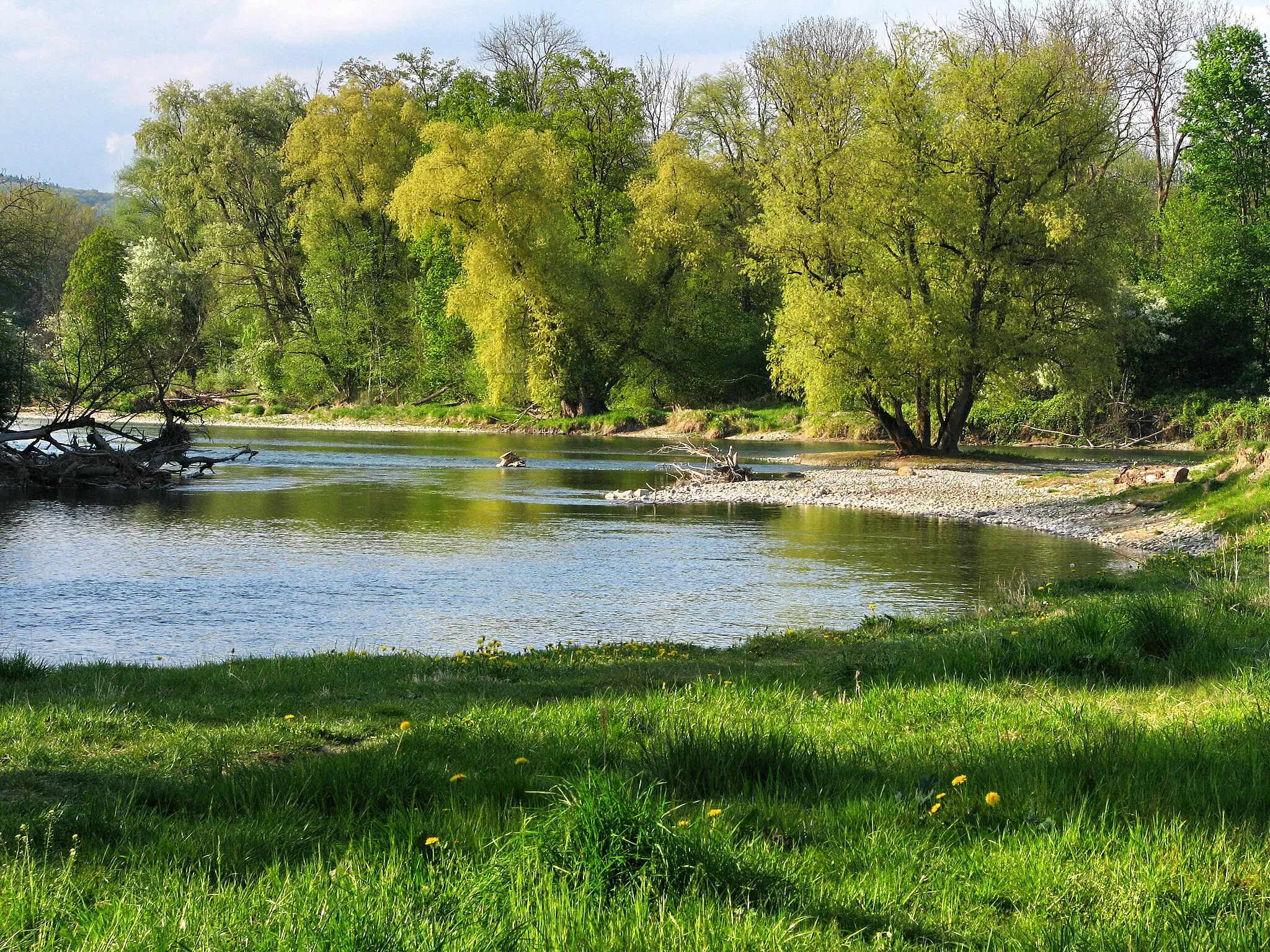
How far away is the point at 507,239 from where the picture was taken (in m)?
60.9

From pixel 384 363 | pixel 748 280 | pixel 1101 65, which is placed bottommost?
pixel 384 363

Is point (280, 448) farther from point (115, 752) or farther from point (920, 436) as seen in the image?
point (115, 752)

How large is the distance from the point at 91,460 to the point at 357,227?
4268 cm

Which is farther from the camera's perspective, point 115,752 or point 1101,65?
point 1101,65

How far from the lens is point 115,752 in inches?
265

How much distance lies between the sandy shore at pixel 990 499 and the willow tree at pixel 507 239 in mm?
26543

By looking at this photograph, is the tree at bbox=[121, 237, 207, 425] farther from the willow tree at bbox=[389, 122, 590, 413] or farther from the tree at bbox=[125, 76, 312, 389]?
the willow tree at bbox=[389, 122, 590, 413]

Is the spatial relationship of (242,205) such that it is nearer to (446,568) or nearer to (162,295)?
(162,295)

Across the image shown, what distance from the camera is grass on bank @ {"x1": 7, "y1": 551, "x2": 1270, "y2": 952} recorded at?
364 cm

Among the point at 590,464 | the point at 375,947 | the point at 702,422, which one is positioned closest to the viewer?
the point at 375,947

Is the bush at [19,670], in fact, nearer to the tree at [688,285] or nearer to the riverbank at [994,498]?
the riverbank at [994,498]

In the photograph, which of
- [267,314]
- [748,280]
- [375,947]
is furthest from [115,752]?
[267,314]

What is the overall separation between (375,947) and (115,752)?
13.9ft

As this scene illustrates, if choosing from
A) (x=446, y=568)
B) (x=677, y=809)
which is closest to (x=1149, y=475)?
(x=446, y=568)
